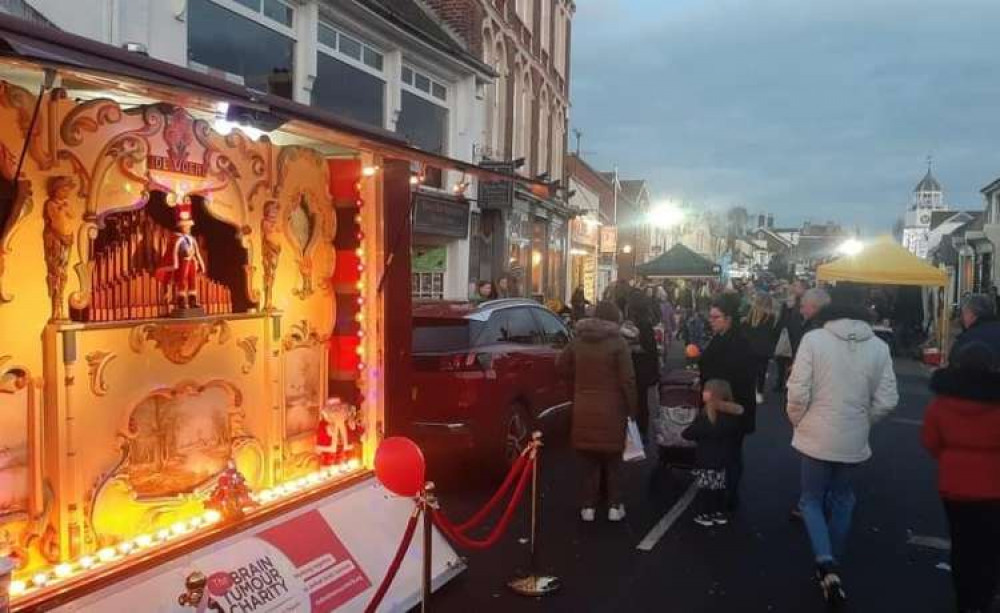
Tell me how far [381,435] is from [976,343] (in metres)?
3.67

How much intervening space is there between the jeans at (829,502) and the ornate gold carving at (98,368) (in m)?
4.10

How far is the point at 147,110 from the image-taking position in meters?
4.04

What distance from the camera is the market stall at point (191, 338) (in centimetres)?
352

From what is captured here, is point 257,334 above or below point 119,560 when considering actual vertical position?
above

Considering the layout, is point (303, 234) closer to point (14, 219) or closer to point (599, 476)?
point (14, 219)

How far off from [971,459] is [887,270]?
11293 mm

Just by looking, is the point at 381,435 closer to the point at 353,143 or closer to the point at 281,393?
the point at 281,393

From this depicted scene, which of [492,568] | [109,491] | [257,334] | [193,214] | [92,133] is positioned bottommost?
[492,568]

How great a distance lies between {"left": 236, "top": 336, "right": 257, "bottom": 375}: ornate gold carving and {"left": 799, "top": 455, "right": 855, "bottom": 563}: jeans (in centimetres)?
350

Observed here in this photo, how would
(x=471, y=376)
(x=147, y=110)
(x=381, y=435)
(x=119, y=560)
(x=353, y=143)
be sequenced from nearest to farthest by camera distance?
(x=119, y=560) → (x=147, y=110) → (x=353, y=143) → (x=381, y=435) → (x=471, y=376)

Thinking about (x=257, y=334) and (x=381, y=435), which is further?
(x=381, y=435)

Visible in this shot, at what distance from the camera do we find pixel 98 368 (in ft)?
12.7

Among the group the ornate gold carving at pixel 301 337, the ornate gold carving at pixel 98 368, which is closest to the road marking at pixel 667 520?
the ornate gold carving at pixel 301 337

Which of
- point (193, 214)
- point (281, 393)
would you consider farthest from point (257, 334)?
point (193, 214)
